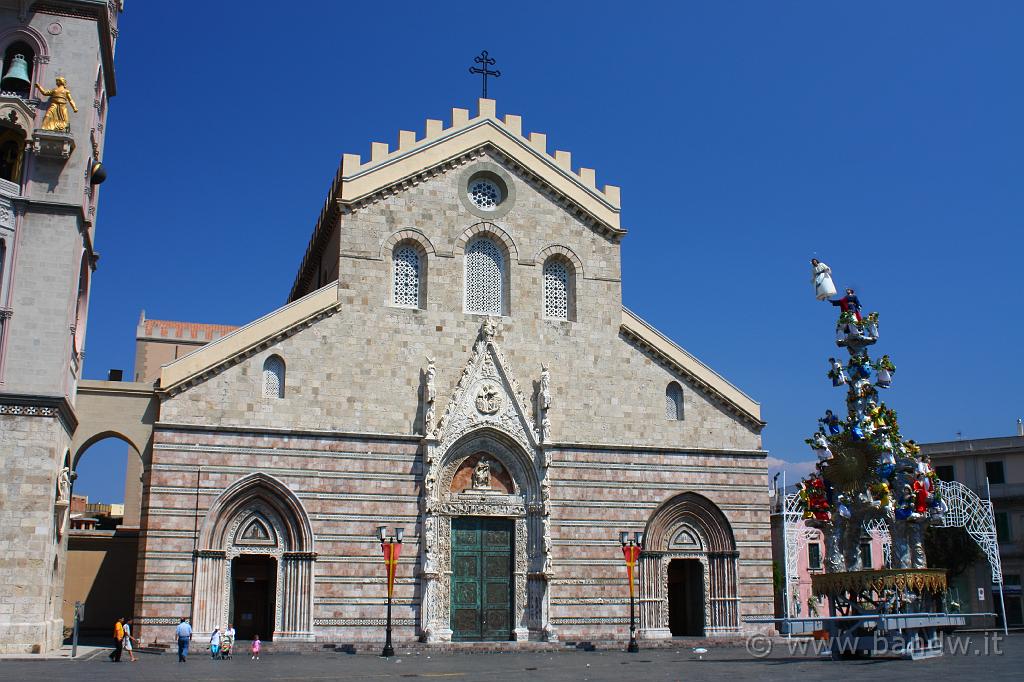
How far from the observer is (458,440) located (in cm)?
3159

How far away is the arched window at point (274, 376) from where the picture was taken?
3025 centimetres

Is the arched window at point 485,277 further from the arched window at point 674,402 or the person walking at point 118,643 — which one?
the person walking at point 118,643

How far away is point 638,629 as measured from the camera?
105ft

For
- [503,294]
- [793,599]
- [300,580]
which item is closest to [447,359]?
[503,294]

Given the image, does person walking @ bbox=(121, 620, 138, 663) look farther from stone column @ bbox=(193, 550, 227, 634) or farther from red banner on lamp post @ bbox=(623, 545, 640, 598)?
red banner on lamp post @ bbox=(623, 545, 640, 598)

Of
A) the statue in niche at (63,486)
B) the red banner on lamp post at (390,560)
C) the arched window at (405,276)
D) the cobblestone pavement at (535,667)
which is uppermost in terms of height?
the arched window at (405,276)

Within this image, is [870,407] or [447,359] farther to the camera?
[447,359]

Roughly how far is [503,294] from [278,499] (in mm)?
10025

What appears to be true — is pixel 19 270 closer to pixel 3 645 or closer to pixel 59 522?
pixel 59 522

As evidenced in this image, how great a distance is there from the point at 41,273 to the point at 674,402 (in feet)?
65.9

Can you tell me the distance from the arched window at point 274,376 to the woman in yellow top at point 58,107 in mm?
8596

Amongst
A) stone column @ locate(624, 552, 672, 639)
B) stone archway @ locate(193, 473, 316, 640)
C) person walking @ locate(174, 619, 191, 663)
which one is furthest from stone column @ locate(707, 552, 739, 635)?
person walking @ locate(174, 619, 191, 663)

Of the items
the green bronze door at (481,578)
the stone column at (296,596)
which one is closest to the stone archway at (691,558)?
the green bronze door at (481,578)

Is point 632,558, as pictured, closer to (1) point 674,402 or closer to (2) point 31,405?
(1) point 674,402
